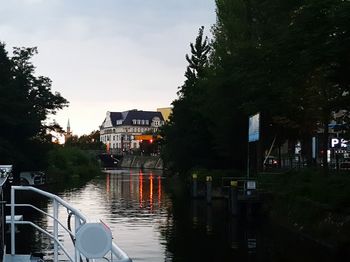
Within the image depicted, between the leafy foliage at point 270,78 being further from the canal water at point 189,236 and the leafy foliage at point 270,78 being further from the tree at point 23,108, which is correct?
the tree at point 23,108

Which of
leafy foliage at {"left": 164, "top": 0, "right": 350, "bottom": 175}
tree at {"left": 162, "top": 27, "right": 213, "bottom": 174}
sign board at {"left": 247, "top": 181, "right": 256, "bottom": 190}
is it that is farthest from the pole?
tree at {"left": 162, "top": 27, "right": 213, "bottom": 174}

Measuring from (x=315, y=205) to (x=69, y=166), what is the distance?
75459 mm

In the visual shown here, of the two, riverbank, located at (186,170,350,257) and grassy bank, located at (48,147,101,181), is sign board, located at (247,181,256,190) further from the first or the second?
grassy bank, located at (48,147,101,181)

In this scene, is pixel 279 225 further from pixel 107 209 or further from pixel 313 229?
pixel 107 209

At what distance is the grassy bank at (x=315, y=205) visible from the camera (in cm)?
2481

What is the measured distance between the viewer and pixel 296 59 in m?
26.1

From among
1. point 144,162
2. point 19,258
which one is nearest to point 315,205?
point 19,258

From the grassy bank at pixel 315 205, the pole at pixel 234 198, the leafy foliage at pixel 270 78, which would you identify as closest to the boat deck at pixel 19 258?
the leafy foliage at pixel 270 78

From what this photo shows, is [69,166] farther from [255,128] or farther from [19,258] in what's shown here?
[19,258]

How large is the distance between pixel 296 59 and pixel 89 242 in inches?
849

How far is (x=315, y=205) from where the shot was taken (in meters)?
27.2

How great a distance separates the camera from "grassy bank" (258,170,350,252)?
2481 cm

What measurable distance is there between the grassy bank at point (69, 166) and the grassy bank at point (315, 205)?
5206cm

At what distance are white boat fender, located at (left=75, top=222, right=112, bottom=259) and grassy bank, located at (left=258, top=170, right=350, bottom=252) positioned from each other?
19.5 metres
